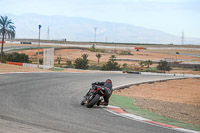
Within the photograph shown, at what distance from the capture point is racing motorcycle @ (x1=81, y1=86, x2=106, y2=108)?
40.3 feet

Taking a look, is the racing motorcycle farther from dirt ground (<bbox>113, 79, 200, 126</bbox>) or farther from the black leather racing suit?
dirt ground (<bbox>113, 79, 200, 126</bbox>)

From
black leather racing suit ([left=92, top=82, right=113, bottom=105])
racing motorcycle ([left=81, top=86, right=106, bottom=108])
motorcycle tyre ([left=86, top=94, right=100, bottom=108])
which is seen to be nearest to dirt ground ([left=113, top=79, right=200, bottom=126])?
black leather racing suit ([left=92, top=82, right=113, bottom=105])

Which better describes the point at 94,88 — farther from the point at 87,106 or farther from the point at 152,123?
the point at 152,123

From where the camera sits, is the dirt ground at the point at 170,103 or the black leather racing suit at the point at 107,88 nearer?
the black leather racing suit at the point at 107,88

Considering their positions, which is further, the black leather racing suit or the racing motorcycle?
the black leather racing suit

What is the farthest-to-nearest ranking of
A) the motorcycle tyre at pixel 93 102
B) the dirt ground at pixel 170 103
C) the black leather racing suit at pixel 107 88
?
the dirt ground at pixel 170 103, the black leather racing suit at pixel 107 88, the motorcycle tyre at pixel 93 102

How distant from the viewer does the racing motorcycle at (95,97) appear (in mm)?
12289

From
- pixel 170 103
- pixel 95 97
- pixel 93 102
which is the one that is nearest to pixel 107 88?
pixel 95 97

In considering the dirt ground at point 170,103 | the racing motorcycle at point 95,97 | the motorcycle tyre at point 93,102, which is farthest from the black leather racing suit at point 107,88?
the dirt ground at point 170,103

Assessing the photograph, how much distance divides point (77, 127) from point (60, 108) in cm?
343

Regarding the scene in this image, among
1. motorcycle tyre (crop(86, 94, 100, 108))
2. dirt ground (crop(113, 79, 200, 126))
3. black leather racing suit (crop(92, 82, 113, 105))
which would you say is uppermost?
black leather racing suit (crop(92, 82, 113, 105))

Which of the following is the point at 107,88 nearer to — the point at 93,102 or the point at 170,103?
the point at 93,102

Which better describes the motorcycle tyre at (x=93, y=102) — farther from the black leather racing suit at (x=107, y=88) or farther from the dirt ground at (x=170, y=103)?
→ the dirt ground at (x=170, y=103)

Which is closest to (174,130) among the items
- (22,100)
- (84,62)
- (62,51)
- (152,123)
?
(152,123)
